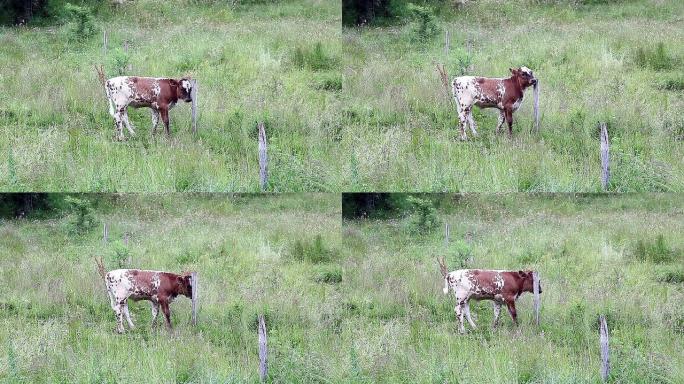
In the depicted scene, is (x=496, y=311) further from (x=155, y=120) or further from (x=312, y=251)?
(x=155, y=120)

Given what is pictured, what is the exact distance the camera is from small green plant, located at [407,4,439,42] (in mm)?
16219

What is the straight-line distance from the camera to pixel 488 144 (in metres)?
14.9

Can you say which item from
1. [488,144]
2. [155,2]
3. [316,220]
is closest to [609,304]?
[488,144]

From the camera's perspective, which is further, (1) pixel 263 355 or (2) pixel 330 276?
(2) pixel 330 276

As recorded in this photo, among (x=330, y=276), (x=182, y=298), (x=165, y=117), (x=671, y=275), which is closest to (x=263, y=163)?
(x=165, y=117)

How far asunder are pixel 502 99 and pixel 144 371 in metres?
5.58

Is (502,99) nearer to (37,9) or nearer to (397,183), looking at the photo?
(397,183)

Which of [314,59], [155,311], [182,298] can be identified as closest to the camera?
[155,311]

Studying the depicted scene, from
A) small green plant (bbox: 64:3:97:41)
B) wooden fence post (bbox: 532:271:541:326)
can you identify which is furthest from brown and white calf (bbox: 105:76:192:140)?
wooden fence post (bbox: 532:271:541:326)

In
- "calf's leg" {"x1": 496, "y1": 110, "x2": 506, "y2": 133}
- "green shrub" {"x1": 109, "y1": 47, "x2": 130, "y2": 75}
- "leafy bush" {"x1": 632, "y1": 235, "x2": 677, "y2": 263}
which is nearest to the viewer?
"calf's leg" {"x1": 496, "y1": 110, "x2": 506, "y2": 133}

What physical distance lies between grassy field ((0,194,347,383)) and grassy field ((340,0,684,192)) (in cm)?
127

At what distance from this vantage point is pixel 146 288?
14.8 metres

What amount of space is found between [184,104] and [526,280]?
16.1ft

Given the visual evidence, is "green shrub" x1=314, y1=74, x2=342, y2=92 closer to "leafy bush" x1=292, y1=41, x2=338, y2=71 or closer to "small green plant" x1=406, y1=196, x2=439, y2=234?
"leafy bush" x1=292, y1=41, x2=338, y2=71
